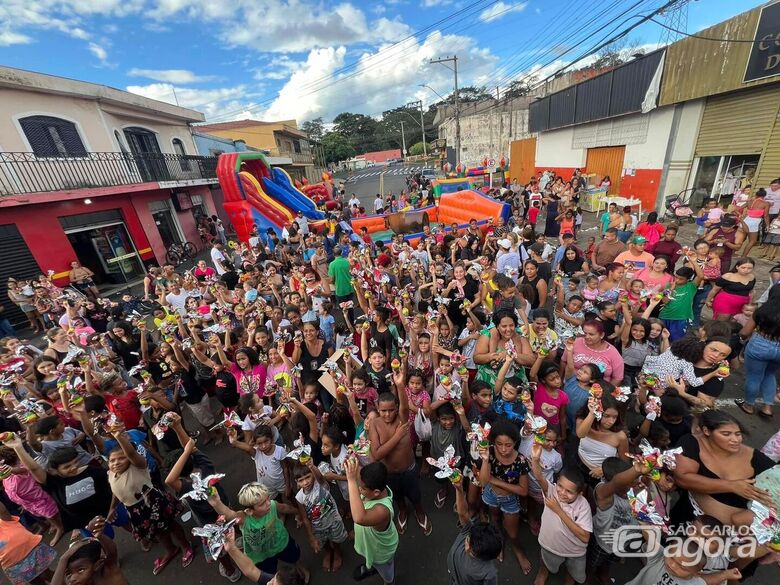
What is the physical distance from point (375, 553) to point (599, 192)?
1637 cm

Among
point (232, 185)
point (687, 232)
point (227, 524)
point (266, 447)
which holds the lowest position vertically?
point (687, 232)

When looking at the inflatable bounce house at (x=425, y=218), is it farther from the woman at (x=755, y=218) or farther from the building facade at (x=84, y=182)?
the building facade at (x=84, y=182)

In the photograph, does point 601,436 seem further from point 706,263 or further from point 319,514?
point 706,263

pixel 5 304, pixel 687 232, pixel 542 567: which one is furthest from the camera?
pixel 687 232

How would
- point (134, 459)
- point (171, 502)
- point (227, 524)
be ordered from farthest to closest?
1. point (171, 502)
2. point (134, 459)
3. point (227, 524)

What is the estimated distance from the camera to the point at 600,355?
3494 mm

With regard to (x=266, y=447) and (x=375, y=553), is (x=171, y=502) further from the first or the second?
(x=375, y=553)

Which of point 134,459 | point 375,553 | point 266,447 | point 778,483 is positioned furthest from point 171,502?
point 778,483

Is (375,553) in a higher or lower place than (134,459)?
lower

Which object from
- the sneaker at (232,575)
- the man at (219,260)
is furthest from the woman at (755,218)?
the man at (219,260)

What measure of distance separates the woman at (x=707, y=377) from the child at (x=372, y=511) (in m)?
2.83

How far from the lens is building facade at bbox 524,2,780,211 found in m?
8.84

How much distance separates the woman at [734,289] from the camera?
438 cm

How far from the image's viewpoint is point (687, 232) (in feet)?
34.2
